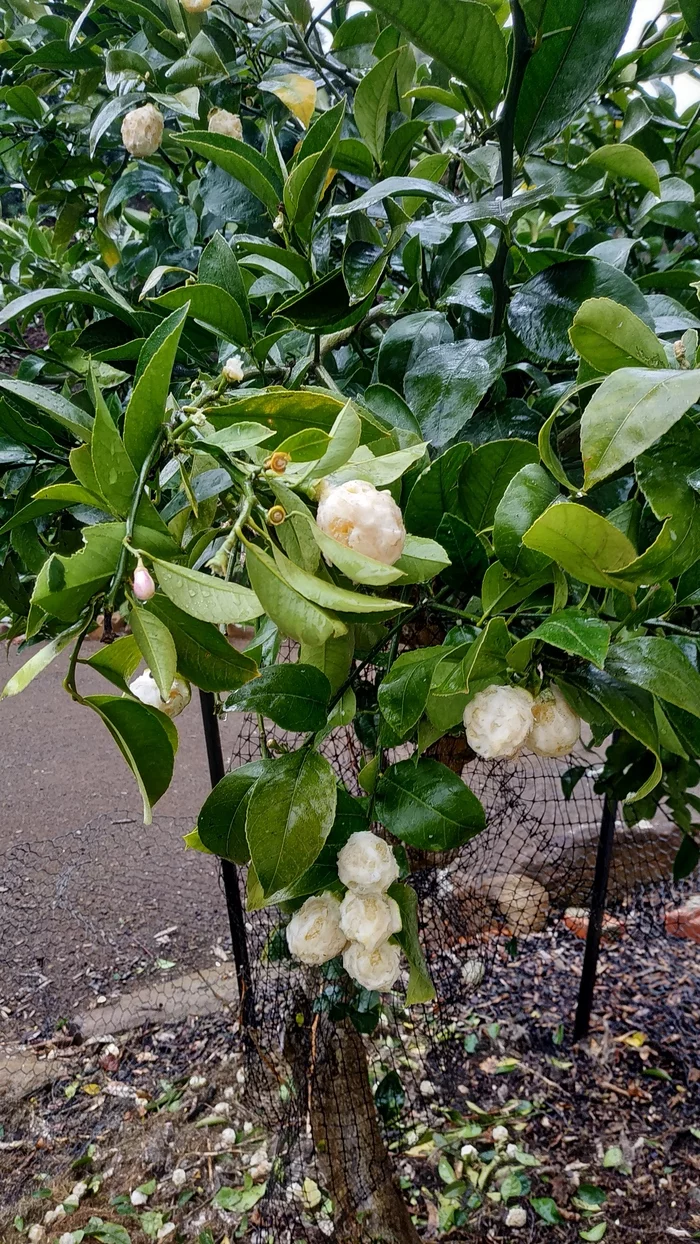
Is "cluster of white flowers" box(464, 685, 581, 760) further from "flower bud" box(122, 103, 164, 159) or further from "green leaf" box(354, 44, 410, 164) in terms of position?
"flower bud" box(122, 103, 164, 159)

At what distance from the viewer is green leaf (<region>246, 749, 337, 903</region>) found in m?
0.33

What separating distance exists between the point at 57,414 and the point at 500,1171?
131cm

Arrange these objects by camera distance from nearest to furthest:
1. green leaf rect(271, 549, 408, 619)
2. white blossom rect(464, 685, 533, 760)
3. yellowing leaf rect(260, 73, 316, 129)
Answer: green leaf rect(271, 549, 408, 619), white blossom rect(464, 685, 533, 760), yellowing leaf rect(260, 73, 316, 129)

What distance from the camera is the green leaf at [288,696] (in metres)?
Result: 0.36

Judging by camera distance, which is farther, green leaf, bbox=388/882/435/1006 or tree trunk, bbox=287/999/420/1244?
tree trunk, bbox=287/999/420/1244

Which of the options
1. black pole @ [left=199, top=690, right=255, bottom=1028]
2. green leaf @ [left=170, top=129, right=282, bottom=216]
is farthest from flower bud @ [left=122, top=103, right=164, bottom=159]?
black pole @ [left=199, top=690, right=255, bottom=1028]

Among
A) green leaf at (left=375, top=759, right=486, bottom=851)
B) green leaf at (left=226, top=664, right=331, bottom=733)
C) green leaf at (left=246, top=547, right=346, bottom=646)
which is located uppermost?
green leaf at (left=246, top=547, right=346, bottom=646)

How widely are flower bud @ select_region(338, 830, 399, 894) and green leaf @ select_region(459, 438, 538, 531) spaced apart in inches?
6.0

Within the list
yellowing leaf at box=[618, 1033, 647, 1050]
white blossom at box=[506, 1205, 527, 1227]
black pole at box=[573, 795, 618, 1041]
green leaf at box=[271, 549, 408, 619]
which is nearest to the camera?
green leaf at box=[271, 549, 408, 619]

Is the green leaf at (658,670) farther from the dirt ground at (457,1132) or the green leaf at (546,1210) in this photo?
the green leaf at (546,1210)

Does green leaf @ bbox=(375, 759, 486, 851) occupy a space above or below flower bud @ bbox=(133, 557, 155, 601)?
below

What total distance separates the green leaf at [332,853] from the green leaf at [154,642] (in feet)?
0.51

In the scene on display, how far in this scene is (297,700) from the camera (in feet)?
1.20

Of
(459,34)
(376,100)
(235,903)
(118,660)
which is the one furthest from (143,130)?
(235,903)
